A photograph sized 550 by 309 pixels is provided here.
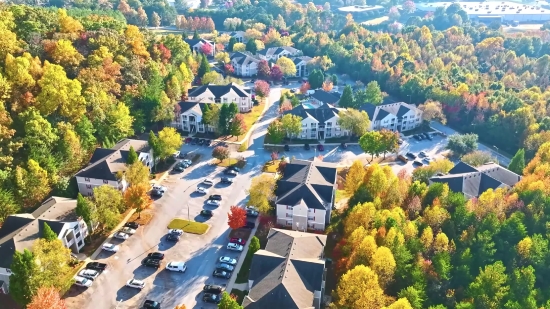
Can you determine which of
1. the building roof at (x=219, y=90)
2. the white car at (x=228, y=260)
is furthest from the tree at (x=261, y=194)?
the building roof at (x=219, y=90)

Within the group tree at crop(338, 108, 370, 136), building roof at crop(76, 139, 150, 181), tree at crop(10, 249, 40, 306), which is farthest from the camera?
tree at crop(338, 108, 370, 136)

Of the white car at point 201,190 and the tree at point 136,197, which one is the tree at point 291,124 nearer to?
the white car at point 201,190

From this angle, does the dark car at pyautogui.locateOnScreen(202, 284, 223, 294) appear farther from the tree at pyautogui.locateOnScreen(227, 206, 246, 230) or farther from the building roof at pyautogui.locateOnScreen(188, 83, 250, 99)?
the building roof at pyautogui.locateOnScreen(188, 83, 250, 99)

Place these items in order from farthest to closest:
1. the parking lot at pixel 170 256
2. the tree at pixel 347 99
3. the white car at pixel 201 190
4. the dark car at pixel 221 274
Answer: the tree at pixel 347 99
the white car at pixel 201 190
the dark car at pixel 221 274
the parking lot at pixel 170 256

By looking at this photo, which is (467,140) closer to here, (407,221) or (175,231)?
(407,221)

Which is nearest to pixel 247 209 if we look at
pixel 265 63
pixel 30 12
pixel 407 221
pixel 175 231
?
pixel 175 231

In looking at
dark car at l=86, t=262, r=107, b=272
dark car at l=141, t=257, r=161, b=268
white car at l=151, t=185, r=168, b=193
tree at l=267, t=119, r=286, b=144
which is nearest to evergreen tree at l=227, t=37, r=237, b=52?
tree at l=267, t=119, r=286, b=144

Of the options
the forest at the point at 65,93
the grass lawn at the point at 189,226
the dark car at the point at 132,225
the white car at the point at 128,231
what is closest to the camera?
the white car at the point at 128,231
